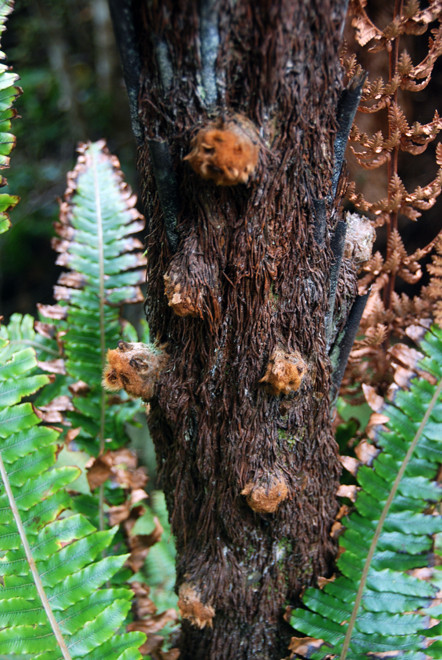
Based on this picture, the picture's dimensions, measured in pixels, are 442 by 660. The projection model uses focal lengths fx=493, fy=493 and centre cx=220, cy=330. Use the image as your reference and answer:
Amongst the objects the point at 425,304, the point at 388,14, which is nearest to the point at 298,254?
the point at 425,304

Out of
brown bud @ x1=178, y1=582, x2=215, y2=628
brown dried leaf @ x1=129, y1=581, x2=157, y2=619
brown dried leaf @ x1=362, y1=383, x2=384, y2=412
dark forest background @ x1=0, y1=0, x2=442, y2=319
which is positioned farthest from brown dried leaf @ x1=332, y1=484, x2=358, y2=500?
dark forest background @ x1=0, y1=0, x2=442, y2=319

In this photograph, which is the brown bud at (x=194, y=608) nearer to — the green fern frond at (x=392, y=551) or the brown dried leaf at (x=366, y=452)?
the green fern frond at (x=392, y=551)

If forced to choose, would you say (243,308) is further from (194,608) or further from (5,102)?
(5,102)

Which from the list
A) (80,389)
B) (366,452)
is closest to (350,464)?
(366,452)

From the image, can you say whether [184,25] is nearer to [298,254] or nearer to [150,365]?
[298,254]

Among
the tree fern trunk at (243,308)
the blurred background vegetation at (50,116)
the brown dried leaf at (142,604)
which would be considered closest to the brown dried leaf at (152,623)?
the brown dried leaf at (142,604)

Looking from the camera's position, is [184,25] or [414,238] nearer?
[184,25]

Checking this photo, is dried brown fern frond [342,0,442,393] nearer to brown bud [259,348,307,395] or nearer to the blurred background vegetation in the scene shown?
brown bud [259,348,307,395]
